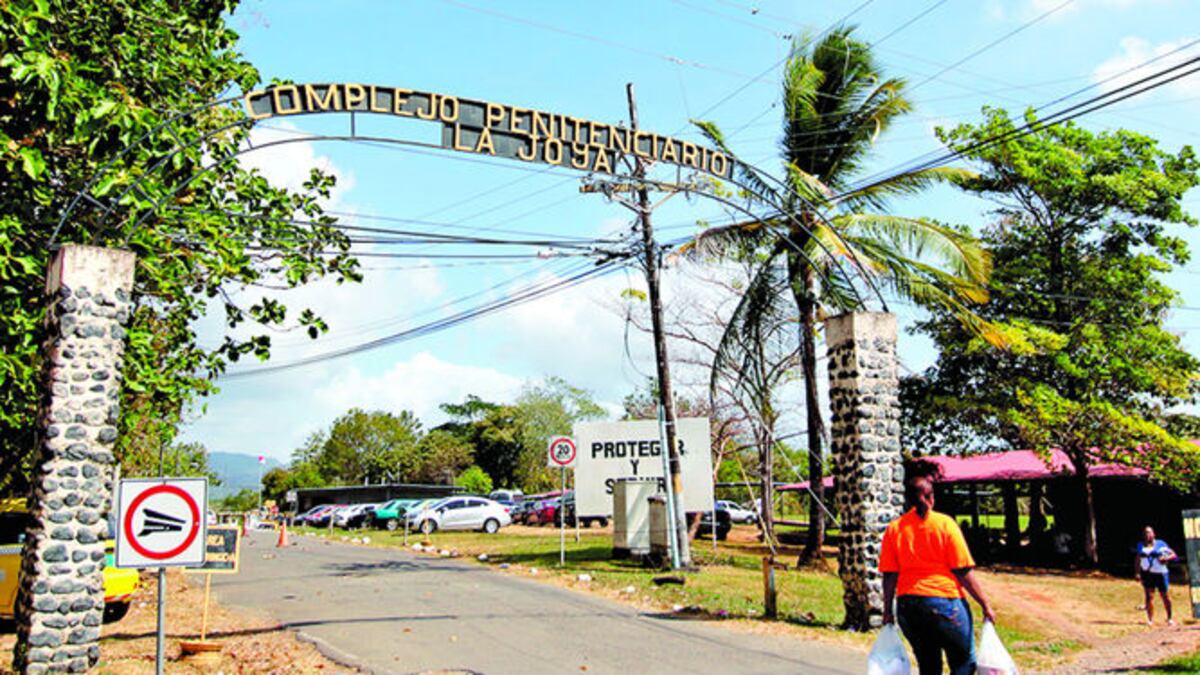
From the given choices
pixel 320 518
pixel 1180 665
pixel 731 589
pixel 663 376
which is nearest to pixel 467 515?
pixel 320 518

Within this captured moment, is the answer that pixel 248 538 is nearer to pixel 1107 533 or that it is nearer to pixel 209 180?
pixel 209 180

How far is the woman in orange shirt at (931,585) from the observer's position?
634cm

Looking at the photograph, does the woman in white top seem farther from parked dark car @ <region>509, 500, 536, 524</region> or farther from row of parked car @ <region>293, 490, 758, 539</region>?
parked dark car @ <region>509, 500, 536, 524</region>

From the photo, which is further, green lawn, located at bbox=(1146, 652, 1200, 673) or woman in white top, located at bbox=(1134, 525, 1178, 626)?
woman in white top, located at bbox=(1134, 525, 1178, 626)

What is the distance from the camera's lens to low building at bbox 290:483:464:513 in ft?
197

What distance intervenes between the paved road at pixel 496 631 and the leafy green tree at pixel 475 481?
152 feet

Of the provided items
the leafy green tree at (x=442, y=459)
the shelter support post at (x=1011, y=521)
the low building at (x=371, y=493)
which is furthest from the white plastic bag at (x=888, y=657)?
the leafy green tree at (x=442, y=459)

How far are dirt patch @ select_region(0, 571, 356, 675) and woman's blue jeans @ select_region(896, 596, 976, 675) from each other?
5840 mm

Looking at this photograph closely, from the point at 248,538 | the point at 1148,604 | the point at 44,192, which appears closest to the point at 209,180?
the point at 44,192

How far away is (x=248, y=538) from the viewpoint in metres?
36.8

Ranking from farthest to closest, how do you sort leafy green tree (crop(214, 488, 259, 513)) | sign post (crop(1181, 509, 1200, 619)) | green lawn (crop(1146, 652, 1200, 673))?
1. leafy green tree (crop(214, 488, 259, 513))
2. sign post (crop(1181, 509, 1200, 619))
3. green lawn (crop(1146, 652, 1200, 673))

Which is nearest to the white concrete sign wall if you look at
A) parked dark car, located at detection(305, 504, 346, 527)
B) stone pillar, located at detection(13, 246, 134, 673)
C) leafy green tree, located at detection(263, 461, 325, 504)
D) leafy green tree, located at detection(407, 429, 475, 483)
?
stone pillar, located at detection(13, 246, 134, 673)

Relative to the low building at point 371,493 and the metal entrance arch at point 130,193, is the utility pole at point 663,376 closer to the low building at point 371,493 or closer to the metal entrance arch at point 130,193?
the metal entrance arch at point 130,193

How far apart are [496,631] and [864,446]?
529cm
